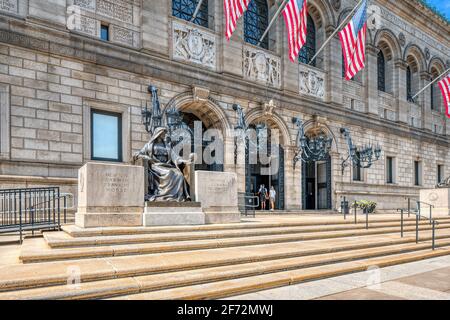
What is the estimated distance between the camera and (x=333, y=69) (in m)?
24.3

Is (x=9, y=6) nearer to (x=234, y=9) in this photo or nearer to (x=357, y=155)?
(x=234, y=9)

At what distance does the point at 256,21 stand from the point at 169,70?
7588 millimetres

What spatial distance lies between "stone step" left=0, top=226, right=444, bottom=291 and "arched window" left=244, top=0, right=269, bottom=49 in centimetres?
1501

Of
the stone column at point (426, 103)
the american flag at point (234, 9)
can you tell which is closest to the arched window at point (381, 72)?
A: the stone column at point (426, 103)

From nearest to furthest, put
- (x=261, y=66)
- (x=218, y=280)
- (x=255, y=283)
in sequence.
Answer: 1. (x=255, y=283)
2. (x=218, y=280)
3. (x=261, y=66)

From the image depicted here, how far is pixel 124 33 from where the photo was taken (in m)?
15.9

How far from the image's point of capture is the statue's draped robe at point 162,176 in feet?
33.4

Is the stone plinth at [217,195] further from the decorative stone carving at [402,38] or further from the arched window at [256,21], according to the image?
the decorative stone carving at [402,38]

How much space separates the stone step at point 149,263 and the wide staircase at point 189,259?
0.04 feet

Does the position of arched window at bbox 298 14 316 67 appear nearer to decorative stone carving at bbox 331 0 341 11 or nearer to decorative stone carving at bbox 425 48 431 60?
decorative stone carving at bbox 331 0 341 11

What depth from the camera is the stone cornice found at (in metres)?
13.8

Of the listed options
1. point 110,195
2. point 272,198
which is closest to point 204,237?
point 110,195
